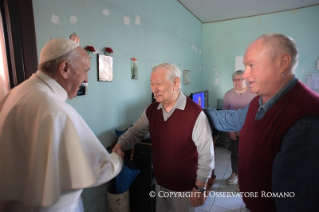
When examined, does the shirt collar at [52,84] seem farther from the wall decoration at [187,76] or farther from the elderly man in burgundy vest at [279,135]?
the wall decoration at [187,76]

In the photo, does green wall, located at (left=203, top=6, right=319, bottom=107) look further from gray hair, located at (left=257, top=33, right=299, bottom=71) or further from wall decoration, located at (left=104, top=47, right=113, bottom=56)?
gray hair, located at (left=257, top=33, right=299, bottom=71)

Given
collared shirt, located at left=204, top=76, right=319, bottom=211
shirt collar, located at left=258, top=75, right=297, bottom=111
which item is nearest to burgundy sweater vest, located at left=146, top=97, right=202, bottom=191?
shirt collar, located at left=258, top=75, right=297, bottom=111

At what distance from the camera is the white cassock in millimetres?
703

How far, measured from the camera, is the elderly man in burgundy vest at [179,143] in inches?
47.2

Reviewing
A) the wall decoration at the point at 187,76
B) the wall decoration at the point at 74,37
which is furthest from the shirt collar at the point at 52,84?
the wall decoration at the point at 187,76

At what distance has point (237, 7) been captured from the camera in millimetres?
3510

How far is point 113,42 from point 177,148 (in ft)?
4.28

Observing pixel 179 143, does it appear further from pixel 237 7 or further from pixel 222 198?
pixel 237 7

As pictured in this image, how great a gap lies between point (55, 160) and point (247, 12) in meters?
4.56

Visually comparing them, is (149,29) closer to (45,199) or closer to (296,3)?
(45,199)

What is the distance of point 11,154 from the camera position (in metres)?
0.72

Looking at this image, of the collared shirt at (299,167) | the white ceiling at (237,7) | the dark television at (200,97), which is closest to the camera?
the collared shirt at (299,167)

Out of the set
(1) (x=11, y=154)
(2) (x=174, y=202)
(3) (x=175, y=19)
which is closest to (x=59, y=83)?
(1) (x=11, y=154)

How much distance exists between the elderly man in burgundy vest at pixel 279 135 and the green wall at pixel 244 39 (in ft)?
10.8
